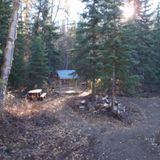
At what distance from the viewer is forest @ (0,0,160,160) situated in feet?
35.3

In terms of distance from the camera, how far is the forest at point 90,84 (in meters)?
10.8

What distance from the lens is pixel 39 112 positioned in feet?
50.9

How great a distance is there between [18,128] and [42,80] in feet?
67.3

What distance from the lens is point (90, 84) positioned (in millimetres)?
27531

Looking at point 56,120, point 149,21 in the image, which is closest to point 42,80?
point 149,21

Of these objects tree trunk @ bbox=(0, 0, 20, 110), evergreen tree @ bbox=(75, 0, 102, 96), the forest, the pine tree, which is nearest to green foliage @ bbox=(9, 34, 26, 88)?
the forest

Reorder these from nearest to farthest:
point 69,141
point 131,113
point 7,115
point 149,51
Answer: point 69,141, point 7,115, point 131,113, point 149,51

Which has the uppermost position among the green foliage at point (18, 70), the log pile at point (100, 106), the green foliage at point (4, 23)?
the green foliage at point (4, 23)

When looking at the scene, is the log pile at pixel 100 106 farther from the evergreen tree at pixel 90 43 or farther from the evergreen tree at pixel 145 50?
the evergreen tree at pixel 145 50

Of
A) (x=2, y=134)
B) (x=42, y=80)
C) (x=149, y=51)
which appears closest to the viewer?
(x=2, y=134)

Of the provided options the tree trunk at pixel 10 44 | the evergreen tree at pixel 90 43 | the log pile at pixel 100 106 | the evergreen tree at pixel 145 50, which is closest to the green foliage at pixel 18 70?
the evergreen tree at pixel 90 43

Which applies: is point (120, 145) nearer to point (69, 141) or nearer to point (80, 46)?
point (69, 141)

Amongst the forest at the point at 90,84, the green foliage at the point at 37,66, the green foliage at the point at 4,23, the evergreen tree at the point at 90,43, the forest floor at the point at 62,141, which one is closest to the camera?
the forest floor at the point at 62,141

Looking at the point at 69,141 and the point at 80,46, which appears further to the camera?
the point at 80,46
